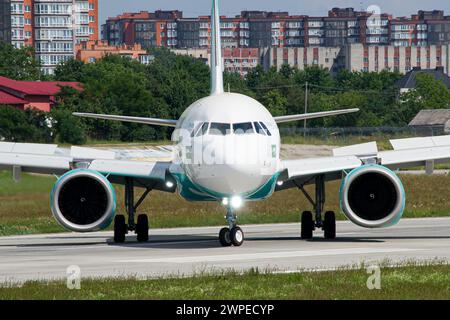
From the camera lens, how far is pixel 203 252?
101 feet

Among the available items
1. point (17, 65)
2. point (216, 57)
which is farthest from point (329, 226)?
point (17, 65)

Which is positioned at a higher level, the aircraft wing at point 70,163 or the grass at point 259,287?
the aircraft wing at point 70,163

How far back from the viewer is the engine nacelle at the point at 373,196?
32.6 meters

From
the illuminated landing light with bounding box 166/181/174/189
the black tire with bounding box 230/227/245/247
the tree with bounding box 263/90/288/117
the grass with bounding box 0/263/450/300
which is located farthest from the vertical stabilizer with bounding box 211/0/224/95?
the tree with bounding box 263/90/288/117

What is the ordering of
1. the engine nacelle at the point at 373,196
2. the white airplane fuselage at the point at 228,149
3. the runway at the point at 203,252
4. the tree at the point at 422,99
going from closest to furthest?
1. the runway at the point at 203,252
2. the white airplane fuselage at the point at 228,149
3. the engine nacelle at the point at 373,196
4. the tree at the point at 422,99

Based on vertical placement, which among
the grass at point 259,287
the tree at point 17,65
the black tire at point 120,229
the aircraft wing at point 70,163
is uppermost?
the tree at point 17,65

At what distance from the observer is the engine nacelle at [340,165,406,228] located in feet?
107

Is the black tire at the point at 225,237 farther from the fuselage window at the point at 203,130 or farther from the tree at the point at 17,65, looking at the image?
the tree at the point at 17,65

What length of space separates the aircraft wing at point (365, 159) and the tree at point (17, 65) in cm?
14323

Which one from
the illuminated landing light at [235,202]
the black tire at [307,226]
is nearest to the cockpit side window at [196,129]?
the illuminated landing light at [235,202]

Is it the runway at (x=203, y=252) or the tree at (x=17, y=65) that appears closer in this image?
the runway at (x=203, y=252)

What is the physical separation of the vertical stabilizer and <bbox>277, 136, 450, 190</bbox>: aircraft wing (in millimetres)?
3124

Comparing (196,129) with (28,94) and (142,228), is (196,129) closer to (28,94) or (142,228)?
(142,228)
